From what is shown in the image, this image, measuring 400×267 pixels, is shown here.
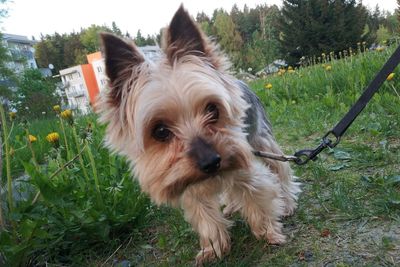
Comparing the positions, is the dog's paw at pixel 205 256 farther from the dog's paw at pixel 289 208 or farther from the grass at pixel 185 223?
the dog's paw at pixel 289 208

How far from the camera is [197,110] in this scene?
2.64 metres

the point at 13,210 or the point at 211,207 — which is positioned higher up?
the point at 13,210

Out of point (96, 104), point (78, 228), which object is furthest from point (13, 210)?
point (96, 104)

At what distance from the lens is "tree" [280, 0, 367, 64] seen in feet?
129

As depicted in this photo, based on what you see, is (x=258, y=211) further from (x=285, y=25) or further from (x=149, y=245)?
(x=285, y=25)

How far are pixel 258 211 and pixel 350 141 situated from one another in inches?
84.4

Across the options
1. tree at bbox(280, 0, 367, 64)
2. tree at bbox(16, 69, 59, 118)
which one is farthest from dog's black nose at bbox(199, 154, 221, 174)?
tree at bbox(280, 0, 367, 64)

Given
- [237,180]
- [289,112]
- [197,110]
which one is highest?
[197,110]

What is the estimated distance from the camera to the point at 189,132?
2.53 meters

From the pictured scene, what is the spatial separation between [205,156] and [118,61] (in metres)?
0.94

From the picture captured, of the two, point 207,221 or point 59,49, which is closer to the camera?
point 207,221

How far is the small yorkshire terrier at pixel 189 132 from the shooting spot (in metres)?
2.49

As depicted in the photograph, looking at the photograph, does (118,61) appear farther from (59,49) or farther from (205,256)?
(59,49)

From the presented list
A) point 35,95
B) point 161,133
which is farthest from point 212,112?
point 35,95
